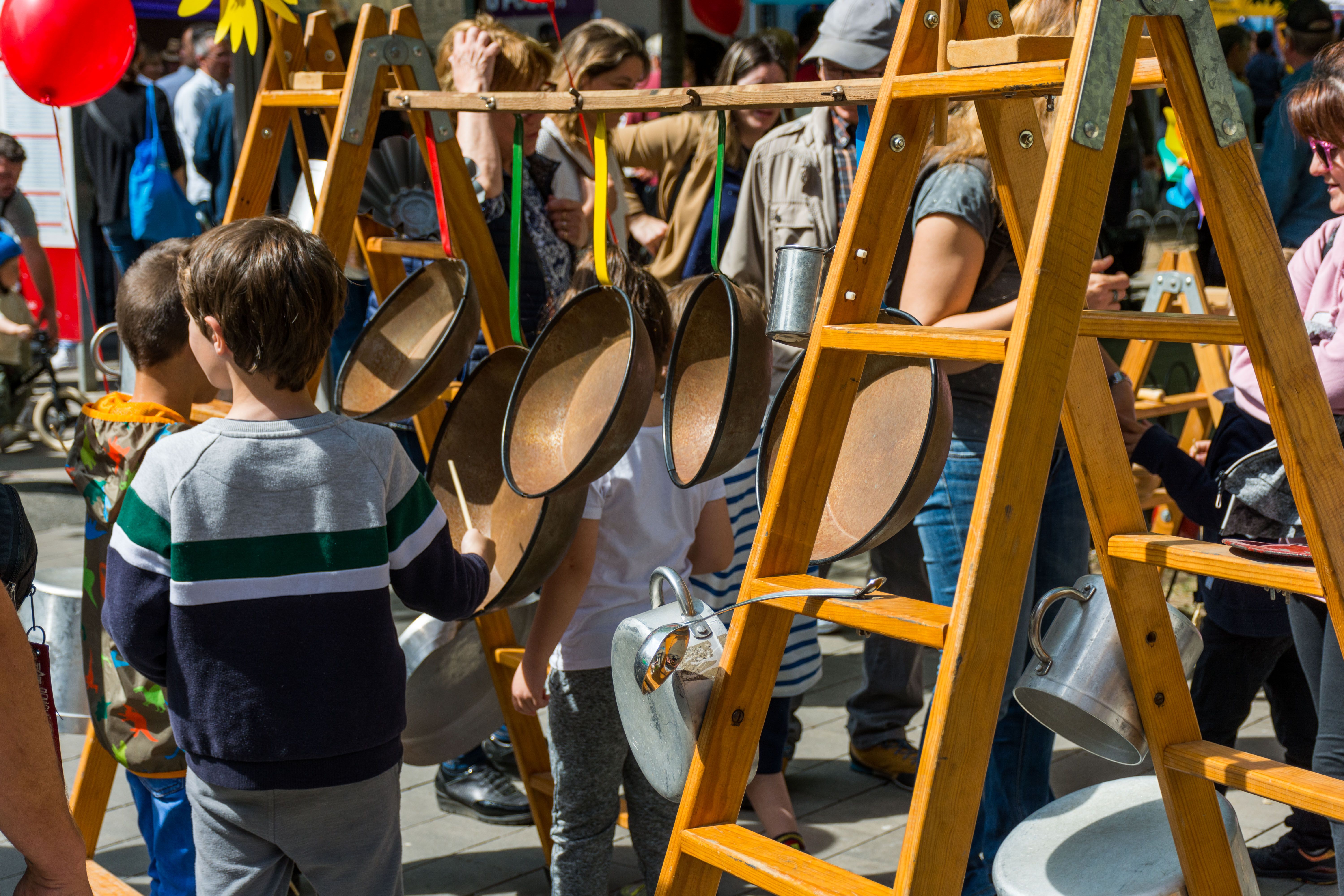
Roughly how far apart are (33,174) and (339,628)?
7212 mm

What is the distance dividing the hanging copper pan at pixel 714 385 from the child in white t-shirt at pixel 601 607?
0.10 metres

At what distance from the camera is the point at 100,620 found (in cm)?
219

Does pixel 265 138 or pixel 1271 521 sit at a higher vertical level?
pixel 265 138

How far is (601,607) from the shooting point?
222cm

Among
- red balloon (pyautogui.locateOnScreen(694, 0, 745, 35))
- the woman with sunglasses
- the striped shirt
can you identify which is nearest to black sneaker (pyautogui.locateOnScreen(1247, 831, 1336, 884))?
the woman with sunglasses

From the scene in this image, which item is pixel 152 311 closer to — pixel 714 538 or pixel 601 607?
pixel 601 607

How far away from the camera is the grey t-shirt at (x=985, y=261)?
2139 millimetres

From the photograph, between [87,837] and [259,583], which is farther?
[87,837]

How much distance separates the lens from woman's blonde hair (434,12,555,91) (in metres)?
2.77

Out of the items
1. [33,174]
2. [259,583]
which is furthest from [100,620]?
[33,174]

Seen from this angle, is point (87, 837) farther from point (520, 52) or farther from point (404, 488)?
point (520, 52)

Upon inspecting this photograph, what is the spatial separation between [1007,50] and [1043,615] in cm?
68

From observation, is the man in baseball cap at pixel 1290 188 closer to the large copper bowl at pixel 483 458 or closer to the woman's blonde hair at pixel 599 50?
the woman's blonde hair at pixel 599 50

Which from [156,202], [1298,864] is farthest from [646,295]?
[156,202]
